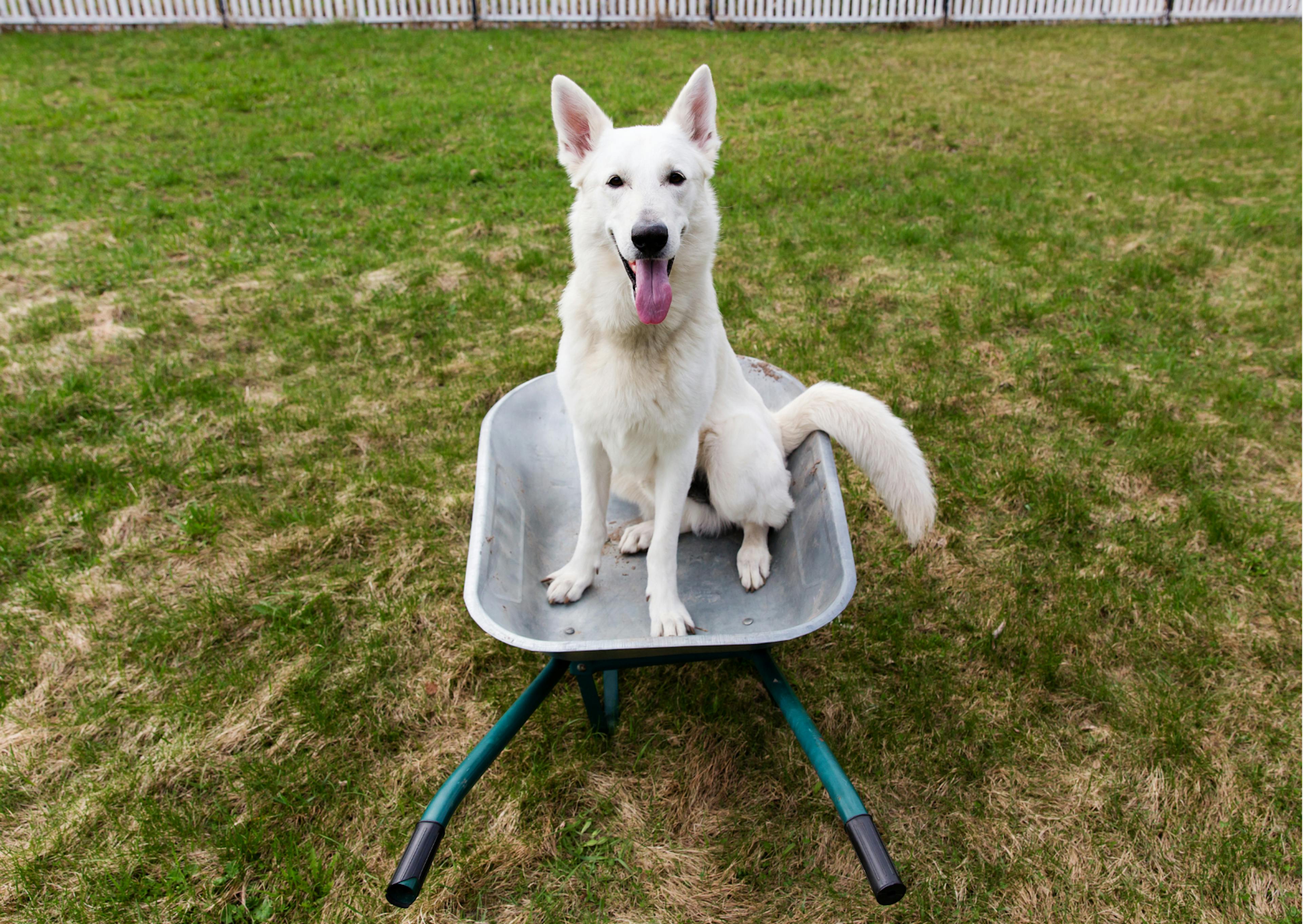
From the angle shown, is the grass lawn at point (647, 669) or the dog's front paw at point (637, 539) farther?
the dog's front paw at point (637, 539)

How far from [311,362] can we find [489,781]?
10.0 ft

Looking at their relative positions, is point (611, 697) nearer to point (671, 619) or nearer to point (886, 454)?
point (671, 619)

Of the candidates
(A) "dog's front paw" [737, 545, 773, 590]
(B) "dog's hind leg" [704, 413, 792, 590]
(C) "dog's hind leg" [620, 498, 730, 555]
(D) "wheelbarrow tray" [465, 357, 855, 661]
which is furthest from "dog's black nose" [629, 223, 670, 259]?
(A) "dog's front paw" [737, 545, 773, 590]

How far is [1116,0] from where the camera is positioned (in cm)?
1305

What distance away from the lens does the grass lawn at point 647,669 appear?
2.08 m

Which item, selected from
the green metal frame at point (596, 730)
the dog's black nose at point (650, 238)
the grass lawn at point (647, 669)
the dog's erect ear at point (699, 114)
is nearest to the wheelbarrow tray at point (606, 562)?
the green metal frame at point (596, 730)

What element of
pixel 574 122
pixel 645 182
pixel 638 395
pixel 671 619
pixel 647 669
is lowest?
pixel 647 669

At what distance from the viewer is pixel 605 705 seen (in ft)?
8.07

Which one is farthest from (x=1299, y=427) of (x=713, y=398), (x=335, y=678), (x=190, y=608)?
(x=190, y=608)

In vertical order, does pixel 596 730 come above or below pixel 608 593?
below

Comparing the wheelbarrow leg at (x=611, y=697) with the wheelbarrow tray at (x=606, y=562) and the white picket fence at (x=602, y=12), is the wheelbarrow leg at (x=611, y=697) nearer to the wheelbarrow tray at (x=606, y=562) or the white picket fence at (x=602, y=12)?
the wheelbarrow tray at (x=606, y=562)

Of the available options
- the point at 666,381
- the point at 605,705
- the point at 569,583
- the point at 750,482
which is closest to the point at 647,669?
the point at 605,705

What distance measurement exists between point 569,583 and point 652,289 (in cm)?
103

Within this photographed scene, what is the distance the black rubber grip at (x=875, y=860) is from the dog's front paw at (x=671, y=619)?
2.44 ft
